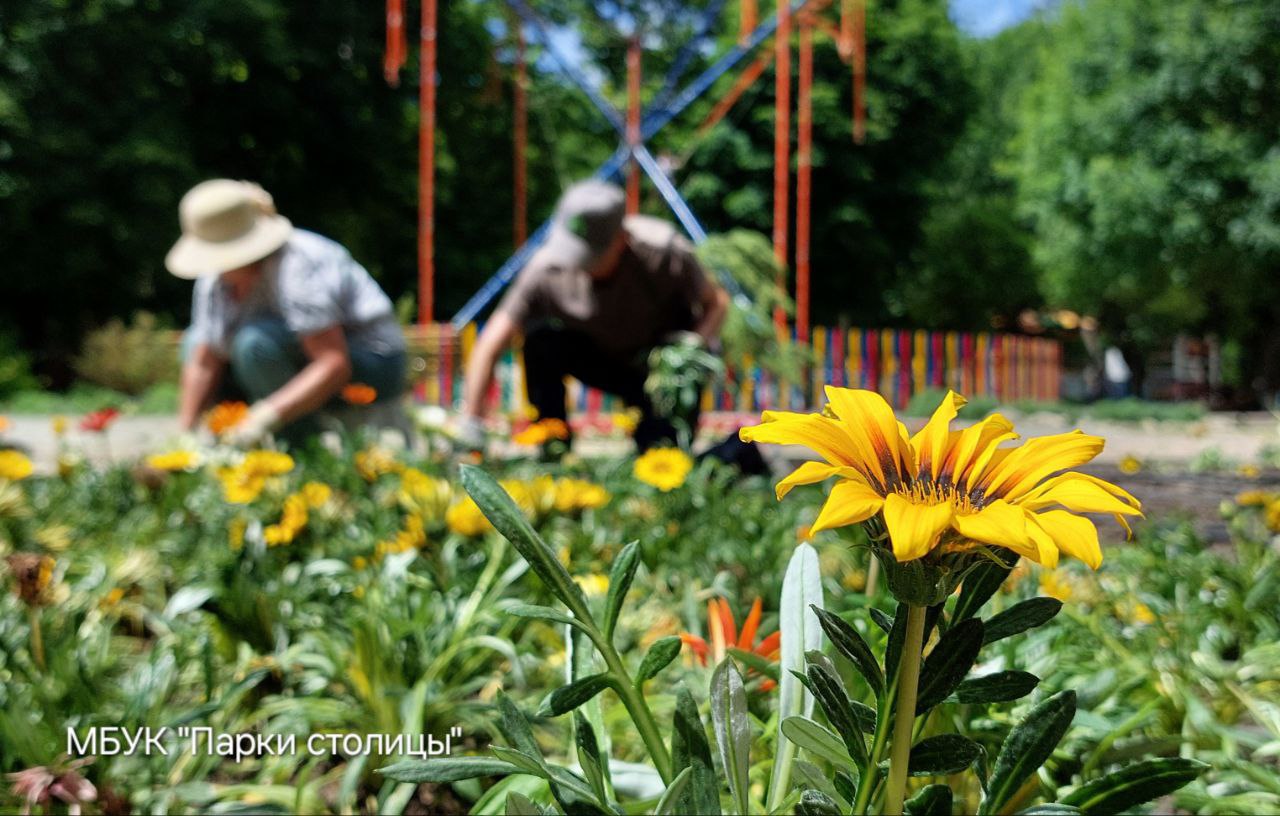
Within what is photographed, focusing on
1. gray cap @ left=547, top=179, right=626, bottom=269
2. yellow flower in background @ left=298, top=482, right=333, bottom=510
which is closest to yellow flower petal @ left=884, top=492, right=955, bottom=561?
yellow flower in background @ left=298, top=482, right=333, bottom=510

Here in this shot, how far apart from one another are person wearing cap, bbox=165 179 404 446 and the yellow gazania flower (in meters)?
2.60

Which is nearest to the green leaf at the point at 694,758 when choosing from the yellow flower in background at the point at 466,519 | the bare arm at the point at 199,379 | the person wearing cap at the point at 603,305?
the yellow flower in background at the point at 466,519

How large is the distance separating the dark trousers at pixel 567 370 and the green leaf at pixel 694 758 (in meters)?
2.90

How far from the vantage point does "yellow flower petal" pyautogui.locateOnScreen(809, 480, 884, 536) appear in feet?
1.49

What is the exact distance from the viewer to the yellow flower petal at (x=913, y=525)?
1.46 feet

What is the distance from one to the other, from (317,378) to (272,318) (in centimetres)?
40

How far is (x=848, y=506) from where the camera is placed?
47cm

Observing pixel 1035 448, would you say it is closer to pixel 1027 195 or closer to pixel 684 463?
pixel 684 463

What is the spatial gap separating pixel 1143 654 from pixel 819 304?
67.0 feet

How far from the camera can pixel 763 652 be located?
0.98 metres

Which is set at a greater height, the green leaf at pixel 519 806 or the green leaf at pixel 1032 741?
the green leaf at pixel 1032 741

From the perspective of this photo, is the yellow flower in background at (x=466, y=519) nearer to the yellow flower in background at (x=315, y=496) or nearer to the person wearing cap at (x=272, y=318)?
the yellow flower in background at (x=315, y=496)

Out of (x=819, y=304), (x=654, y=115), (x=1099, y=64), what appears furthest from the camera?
(x=819, y=304)

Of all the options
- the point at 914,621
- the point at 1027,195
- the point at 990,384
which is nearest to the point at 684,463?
the point at 914,621
